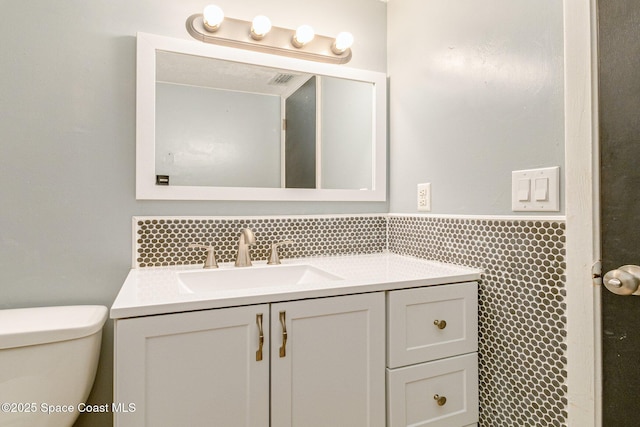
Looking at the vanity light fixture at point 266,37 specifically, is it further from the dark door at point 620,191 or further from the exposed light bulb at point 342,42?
the dark door at point 620,191

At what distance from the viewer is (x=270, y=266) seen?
4.45 feet

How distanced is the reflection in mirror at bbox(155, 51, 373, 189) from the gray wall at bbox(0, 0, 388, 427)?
13cm

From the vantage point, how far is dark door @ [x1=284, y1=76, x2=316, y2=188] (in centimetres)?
150

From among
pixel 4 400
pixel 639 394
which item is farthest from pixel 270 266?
pixel 639 394

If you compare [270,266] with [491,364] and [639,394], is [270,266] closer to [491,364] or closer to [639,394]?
[491,364]

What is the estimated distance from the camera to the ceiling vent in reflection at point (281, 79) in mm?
1482

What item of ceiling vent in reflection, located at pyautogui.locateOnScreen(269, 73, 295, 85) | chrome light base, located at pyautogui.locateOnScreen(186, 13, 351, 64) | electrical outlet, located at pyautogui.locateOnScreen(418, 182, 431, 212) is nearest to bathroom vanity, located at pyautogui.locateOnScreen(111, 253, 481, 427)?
electrical outlet, located at pyautogui.locateOnScreen(418, 182, 431, 212)

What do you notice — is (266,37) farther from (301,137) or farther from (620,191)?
(620,191)

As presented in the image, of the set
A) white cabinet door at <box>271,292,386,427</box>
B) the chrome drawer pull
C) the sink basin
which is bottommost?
the chrome drawer pull

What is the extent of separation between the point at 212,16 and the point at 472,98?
103cm

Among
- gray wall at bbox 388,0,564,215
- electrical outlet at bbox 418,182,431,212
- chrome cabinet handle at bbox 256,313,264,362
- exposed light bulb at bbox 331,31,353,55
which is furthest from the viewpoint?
exposed light bulb at bbox 331,31,353,55

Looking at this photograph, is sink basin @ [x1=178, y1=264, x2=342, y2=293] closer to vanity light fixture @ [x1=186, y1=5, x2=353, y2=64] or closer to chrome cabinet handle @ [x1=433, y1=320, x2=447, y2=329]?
chrome cabinet handle @ [x1=433, y1=320, x2=447, y2=329]

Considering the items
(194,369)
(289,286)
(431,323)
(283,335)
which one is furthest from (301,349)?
(431,323)

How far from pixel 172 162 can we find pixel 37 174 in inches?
16.9
